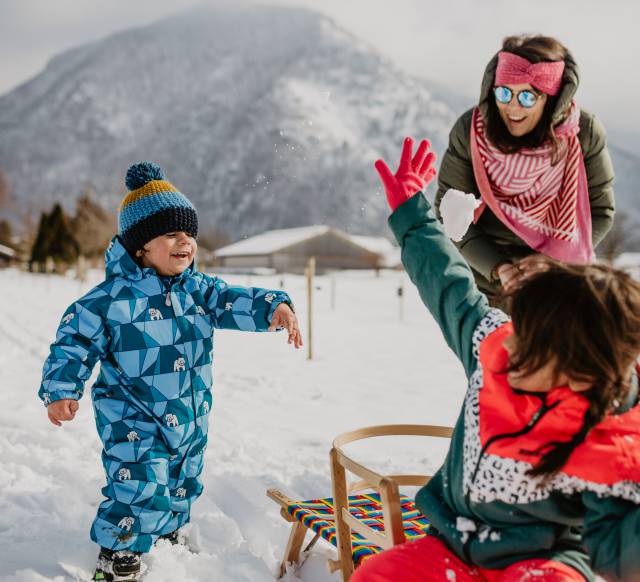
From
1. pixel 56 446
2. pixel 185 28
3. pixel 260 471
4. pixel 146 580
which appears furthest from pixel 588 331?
pixel 185 28

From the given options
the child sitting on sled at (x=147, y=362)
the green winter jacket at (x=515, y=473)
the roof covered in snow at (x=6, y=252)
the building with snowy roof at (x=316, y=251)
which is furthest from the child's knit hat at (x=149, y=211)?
the roof covered in snow at (x=6, y=252)

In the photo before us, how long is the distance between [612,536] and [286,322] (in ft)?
5.10

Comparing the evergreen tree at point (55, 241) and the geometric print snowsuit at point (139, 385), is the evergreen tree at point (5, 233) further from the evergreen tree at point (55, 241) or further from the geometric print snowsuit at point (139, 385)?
the geometric print snowsuit at point (139, 385)

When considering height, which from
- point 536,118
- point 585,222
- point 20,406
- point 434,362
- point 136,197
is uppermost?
point 536,118

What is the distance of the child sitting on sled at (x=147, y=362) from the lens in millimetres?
2414

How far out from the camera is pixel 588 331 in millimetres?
1333

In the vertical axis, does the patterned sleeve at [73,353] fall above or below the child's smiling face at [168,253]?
below

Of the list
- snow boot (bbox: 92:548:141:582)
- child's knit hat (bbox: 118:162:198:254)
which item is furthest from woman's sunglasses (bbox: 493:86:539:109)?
snow boot (bbox: 92:548:141:582)

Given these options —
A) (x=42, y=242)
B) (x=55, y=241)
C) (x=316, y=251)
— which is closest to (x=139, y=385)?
(x=316, y=251)

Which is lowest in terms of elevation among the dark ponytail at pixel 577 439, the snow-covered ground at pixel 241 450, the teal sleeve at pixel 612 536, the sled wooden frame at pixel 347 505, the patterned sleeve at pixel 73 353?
the snow-covered ground at pixel 241 450

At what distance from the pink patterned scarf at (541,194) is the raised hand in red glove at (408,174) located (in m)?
0.46

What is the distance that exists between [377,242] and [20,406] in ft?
121

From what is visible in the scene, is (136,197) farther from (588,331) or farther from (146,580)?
(588,331)

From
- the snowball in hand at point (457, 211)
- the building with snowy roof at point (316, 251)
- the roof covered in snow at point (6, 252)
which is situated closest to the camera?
the snowball in hand at point (457, 211)
